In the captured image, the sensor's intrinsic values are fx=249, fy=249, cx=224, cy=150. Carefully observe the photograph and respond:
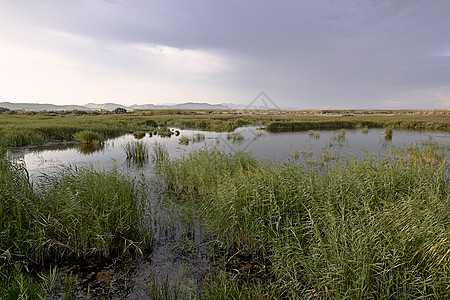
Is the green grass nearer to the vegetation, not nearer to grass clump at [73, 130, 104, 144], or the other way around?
the vegetation

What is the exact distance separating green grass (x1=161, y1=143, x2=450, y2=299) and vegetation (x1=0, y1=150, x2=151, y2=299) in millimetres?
2256

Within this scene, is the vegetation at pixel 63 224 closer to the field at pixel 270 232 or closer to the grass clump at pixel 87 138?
the field at pixel 270 232

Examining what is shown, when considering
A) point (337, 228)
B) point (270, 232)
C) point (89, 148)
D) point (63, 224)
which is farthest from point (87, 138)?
point (337, 228)

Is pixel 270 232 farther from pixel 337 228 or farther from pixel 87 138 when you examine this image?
pixel 87 138

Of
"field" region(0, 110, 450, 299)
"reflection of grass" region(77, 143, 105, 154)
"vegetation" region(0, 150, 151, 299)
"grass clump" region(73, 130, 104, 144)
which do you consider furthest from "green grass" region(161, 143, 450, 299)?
"grass clump" region(73, 130, 104, 144)

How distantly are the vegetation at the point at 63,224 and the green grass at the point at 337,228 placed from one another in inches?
88.8

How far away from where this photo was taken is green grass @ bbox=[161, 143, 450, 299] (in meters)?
3.54

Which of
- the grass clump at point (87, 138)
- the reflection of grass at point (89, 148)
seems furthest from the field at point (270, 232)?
the grass clump at point (87, 138)

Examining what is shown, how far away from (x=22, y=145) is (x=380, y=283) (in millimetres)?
27311

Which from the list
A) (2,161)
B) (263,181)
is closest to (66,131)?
(2,161)

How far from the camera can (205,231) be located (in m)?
7.13

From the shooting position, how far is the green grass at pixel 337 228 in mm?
3541

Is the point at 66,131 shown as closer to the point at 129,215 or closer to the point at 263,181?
the point at 129,215

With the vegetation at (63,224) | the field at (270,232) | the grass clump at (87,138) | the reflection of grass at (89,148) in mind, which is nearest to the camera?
the field at (270,232)
